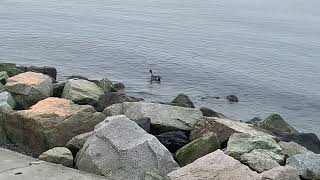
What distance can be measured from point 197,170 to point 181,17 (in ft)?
135

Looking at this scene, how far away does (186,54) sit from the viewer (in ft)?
94.4

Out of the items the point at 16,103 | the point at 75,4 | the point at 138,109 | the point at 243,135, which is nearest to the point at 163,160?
the point at 243,135

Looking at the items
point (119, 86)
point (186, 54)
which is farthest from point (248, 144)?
point (186, 54)

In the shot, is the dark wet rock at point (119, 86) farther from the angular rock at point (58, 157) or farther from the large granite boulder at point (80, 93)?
the angular rock at point (58, 157)

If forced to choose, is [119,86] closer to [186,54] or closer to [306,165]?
[186,54]

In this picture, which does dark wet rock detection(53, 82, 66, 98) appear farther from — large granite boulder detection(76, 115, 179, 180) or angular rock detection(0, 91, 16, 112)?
large granite boulder detection(76, 115, 179, 180)

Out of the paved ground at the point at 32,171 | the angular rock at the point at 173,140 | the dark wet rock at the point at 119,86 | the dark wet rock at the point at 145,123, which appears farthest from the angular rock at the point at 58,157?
the dark wet rock at the point at 119,86

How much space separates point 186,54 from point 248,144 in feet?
63.3

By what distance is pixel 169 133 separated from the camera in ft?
35.1

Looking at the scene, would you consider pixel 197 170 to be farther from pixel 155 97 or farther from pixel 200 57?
pixel 200 57

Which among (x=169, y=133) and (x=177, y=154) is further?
(x=169, y=133)

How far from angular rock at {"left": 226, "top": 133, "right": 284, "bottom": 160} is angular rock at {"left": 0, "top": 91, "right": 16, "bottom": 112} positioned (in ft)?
13.4

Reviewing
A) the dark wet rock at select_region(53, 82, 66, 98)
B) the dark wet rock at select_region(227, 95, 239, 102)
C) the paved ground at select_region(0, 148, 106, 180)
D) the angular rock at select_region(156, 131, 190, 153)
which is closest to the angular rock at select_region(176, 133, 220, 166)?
the angular rock at select_region(156, 131, 190, 153)

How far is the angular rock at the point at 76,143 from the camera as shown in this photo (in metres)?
9.45
